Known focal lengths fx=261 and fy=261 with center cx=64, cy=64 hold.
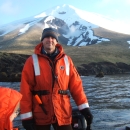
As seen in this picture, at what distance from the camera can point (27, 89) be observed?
18.5ft

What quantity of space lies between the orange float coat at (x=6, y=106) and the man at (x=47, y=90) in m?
1.04

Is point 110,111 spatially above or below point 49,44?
below

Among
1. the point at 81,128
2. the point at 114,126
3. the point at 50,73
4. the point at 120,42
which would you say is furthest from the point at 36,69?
the point at 120,42

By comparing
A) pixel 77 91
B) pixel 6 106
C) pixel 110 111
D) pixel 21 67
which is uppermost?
pixel 6 106

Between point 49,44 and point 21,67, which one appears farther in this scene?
point 21,67

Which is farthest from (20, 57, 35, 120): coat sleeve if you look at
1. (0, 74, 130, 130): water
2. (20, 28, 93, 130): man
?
(0, 74, 130, 130): water

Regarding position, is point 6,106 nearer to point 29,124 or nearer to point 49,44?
point 29,124

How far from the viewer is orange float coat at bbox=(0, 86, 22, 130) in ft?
14.3

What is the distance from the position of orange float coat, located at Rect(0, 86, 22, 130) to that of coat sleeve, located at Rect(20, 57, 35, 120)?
39.2 inches

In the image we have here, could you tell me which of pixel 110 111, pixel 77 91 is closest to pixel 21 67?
pixel 110 111

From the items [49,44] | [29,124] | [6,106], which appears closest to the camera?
[6,106]

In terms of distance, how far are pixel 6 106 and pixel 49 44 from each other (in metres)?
2.00

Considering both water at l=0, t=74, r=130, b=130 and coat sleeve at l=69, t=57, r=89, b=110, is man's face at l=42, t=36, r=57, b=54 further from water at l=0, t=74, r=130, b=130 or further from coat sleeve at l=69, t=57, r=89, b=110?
water at l=0, t=74, r=130, b=130

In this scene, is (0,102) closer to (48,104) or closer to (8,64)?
(48,104)
